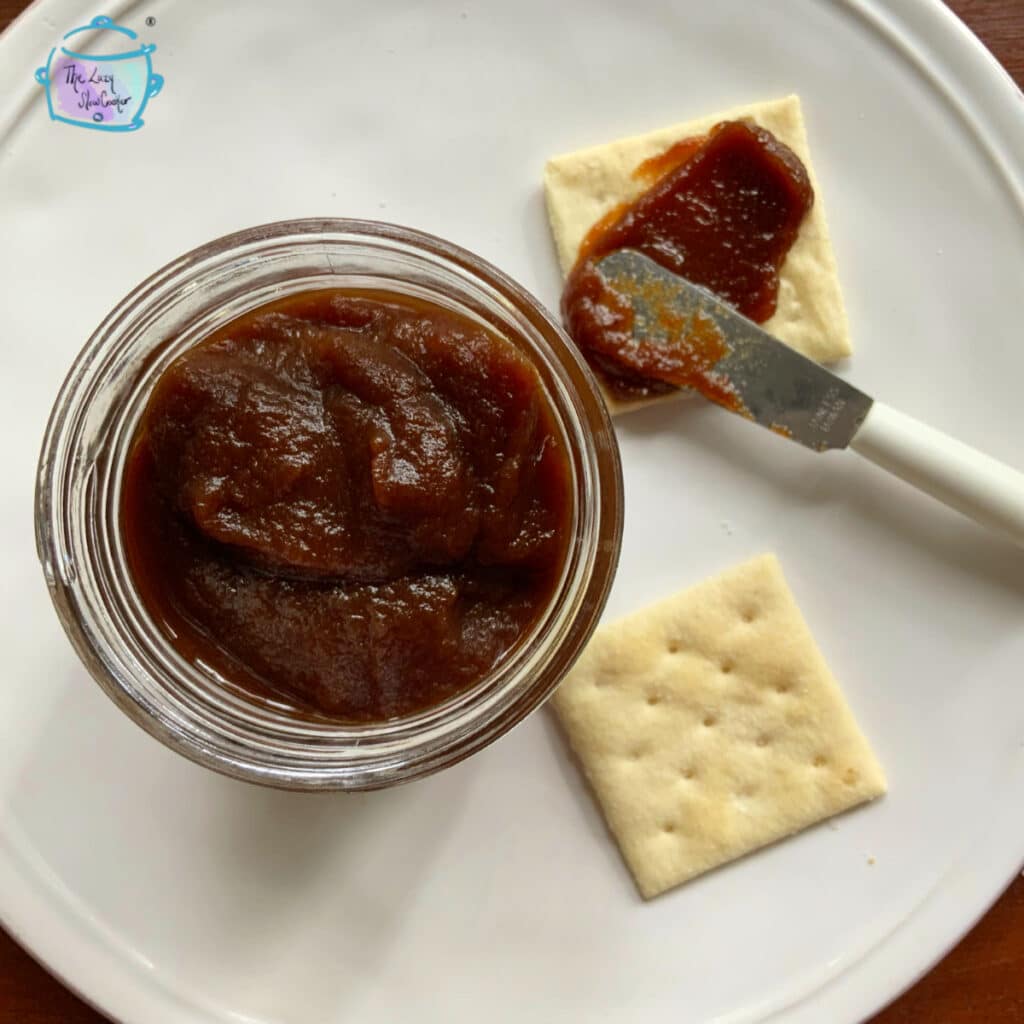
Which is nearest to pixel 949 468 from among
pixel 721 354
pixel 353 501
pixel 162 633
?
pixel 721 354

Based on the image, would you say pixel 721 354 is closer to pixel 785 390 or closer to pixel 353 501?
pixel 785 390

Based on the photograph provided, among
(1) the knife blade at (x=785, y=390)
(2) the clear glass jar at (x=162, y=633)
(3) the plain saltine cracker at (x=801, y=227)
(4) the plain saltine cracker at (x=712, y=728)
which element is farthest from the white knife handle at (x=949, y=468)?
(2) the clear glass jar at (x=162, y=633)

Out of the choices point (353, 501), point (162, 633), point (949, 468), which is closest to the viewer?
point (353, 501)

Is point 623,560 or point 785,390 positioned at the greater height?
point 785,390

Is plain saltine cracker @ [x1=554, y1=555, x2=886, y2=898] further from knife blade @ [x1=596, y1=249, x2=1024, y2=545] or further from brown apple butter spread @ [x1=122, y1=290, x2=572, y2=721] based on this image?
brown apple butter spread @ [x1=122, y1=290, x2=572, y2=721]

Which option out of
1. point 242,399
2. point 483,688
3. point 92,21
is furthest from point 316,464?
point 92,21

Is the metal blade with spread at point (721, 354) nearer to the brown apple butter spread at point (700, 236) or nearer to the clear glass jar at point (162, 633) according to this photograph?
the brown apple butter spread at point (700, 236)

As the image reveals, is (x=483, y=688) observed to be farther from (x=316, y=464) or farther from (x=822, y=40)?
(x=822, y=40)
